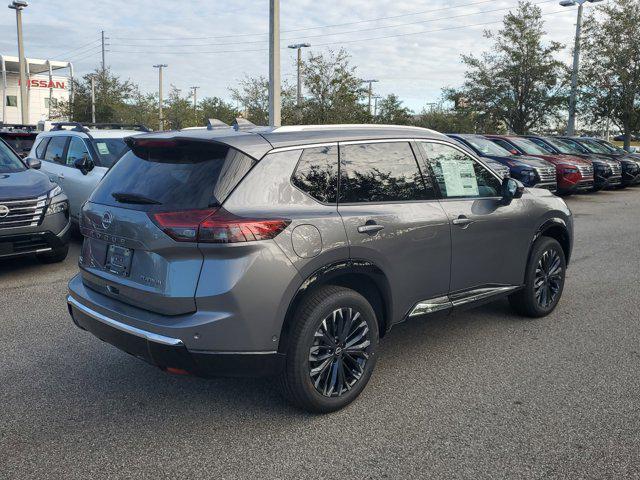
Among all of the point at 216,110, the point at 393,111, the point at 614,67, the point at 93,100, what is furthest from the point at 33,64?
the point at 614,67

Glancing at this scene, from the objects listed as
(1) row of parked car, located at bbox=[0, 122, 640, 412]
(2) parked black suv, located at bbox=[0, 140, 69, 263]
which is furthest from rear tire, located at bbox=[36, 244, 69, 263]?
(1) row of parked car, located at bbox=[0, 122, 640, 412]

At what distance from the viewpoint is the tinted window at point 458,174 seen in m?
4.38

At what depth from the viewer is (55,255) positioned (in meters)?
7.49

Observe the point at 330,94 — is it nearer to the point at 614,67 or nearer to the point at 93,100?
the point at 614,67

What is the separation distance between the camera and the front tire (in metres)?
3.36

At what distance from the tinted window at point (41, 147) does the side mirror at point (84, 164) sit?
2045mm

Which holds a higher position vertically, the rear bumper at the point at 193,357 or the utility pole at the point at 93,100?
the utility pole at the point at 93,100

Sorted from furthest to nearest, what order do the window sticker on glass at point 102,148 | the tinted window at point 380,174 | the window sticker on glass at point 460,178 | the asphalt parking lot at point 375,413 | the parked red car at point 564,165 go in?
the parked red car at point 564,165, the window sticker on glass at point 102,148, the window sticker on glass at point 460,178, the tinted window at point 380,174, the asphalt parking lot at point 375,413

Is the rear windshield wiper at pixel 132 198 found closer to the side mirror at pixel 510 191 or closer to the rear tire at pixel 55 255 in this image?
the side mirror at pixel 510 191

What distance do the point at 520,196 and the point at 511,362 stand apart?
4.43 ft

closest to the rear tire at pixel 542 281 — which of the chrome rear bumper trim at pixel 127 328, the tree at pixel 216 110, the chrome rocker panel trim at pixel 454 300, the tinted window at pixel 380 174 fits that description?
the chrome rocker panel trim at pixel 454 300

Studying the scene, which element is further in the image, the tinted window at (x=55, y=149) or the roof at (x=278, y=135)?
the tinted window at (x=55, y=149)

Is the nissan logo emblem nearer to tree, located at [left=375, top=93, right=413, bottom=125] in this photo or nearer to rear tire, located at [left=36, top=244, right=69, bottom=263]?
rear tire, located at [left=36, top=244, right=69, bottom=263]

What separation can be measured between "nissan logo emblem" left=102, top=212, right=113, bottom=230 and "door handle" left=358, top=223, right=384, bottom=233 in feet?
4.89
